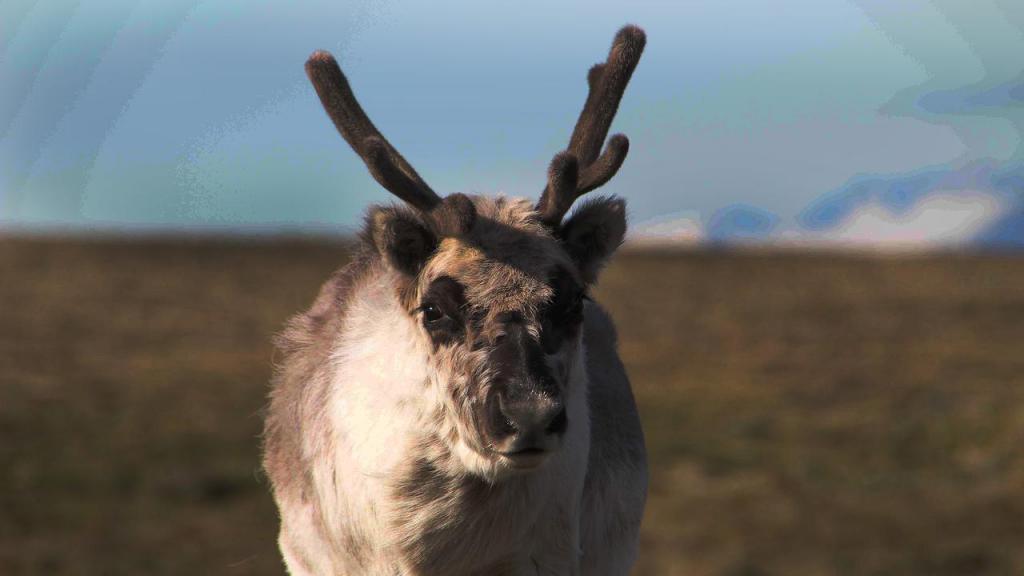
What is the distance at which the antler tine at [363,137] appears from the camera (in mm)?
7539

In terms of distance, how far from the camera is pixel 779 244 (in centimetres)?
10962

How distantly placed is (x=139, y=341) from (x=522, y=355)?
55.3 meters

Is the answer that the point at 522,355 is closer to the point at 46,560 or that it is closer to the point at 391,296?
the point at 391,296

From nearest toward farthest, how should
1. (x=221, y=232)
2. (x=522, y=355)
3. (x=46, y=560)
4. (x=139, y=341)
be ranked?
(x=522, y=355) → (x=46, y=560) → (x=139, y=341) → (x=221, y=232)

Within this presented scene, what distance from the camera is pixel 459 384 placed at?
7137 mm

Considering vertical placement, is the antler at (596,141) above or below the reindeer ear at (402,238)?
above

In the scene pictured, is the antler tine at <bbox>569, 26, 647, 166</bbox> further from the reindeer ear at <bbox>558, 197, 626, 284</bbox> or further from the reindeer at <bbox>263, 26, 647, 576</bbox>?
the reindeer ear at <bbox>558, 197, 626, 284</bbox>

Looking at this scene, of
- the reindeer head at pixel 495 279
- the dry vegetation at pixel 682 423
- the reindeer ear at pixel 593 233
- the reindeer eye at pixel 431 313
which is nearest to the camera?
the reindeer head at pixel 495 279

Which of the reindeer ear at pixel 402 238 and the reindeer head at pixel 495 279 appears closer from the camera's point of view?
the reindeer head at pixel 495 279

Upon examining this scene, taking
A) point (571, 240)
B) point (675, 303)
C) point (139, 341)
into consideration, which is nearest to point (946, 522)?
point (571, 240)

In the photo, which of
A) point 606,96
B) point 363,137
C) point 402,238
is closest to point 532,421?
point 402,238

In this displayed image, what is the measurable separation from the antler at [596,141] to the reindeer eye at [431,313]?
3.12 feet

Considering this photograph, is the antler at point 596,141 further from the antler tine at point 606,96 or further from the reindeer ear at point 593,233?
the reindeer ear at point 593,233

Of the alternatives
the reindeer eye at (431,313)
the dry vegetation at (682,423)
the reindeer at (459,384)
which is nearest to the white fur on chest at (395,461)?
the reindeer at (459,384)
